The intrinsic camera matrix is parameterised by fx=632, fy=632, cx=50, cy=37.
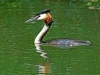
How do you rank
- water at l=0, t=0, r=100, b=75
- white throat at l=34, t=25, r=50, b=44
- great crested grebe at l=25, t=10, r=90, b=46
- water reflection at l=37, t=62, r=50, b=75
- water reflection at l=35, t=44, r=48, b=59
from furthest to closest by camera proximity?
white throat at l=34, t=25, r=50, b=44 → great crested grebe at l=25, t=10, r=90, b=46 → water reflection at l=35, t=44, r=48, b=59 → water at l=0, t=0, r=100, b=75 → water reflection at l=37, t=62, r=50, b=75

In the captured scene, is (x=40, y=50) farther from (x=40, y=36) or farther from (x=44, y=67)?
(x=44, y=67)

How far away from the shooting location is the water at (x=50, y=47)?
1431 cm

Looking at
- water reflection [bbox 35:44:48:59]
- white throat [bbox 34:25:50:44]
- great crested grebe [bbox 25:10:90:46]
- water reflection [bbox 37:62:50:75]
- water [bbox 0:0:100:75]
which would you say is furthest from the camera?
white throat [bbox 34:25:50:44]

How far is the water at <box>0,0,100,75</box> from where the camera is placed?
14.3m

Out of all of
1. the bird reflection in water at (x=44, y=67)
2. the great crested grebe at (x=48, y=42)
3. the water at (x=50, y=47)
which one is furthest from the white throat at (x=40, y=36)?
the bird reflection in water at (x=44, y=67)

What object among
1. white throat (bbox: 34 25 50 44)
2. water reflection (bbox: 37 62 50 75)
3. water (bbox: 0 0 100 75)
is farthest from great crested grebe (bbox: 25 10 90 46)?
water reflection (bbox: 37 62 50 75)

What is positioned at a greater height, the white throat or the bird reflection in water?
the bird reflection in water

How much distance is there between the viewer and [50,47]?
1739 centimetres

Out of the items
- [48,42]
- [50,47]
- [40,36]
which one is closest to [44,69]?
[50,47]

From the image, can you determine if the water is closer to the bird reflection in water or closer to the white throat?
the bird reflection in water

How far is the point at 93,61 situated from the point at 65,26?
5819 millimetres

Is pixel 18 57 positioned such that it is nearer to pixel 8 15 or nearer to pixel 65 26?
pixel 65 26

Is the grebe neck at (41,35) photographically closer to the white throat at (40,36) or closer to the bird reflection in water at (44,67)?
the white throat at (40,36)

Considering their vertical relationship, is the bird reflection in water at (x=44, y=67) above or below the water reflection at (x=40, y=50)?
above
